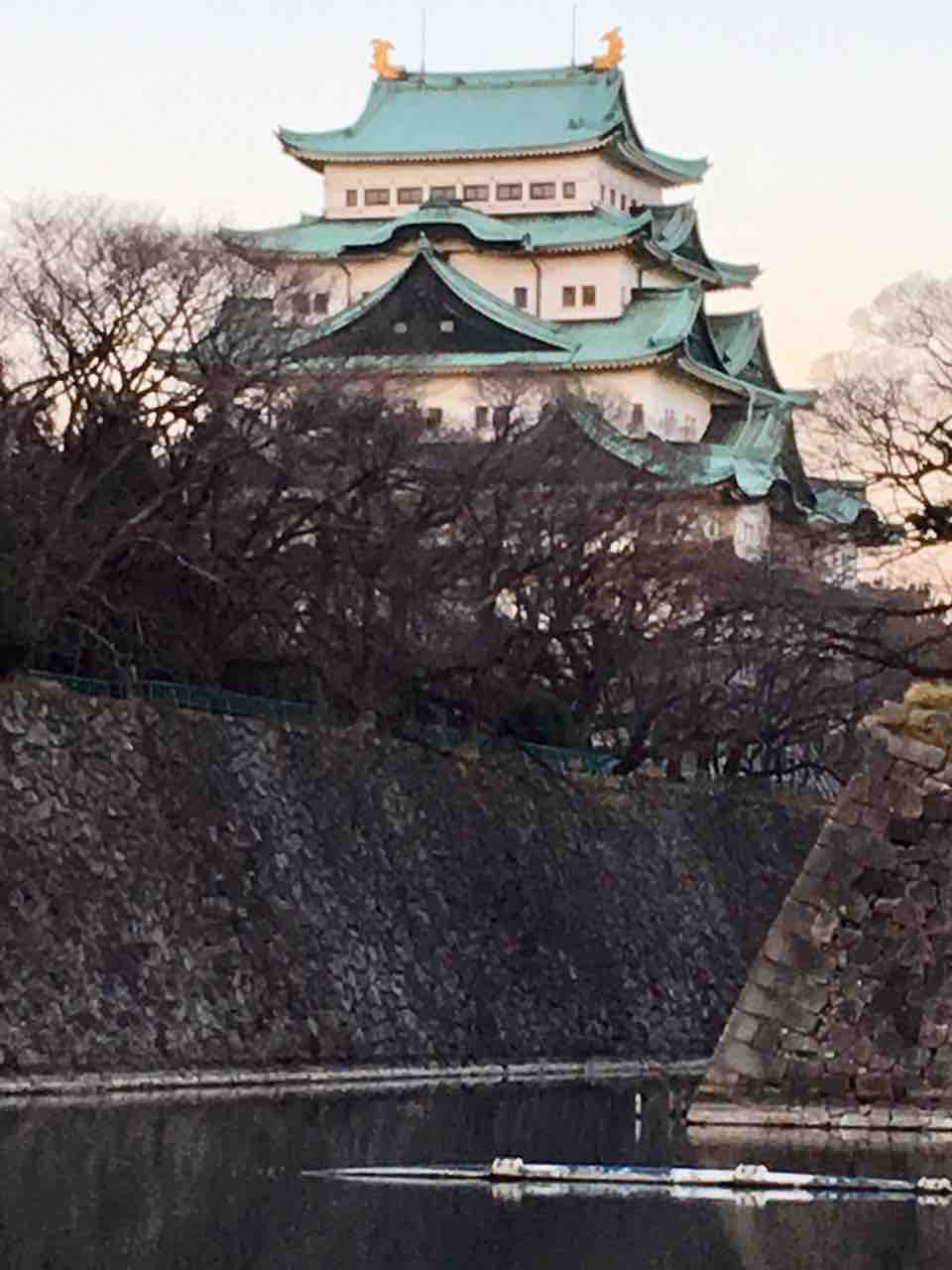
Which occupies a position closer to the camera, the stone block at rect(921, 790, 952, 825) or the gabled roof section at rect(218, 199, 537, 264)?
the stone block at rect(921, 790, 952, 825)

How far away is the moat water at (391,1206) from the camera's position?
2028 cm

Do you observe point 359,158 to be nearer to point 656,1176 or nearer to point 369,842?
point 369,842

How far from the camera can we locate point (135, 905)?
4025 centimetres

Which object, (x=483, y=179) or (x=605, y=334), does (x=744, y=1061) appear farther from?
(x=483, y=179)

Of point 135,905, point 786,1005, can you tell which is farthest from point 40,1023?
point 786,1005

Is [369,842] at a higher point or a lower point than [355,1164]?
higher

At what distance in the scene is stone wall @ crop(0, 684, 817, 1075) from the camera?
39.1 m

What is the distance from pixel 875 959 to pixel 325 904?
55.1 ft

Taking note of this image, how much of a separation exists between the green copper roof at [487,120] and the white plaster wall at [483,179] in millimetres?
438

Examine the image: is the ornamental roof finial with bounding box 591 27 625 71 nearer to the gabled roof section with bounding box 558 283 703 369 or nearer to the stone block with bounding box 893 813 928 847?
the gabled roof section with bounding box 558 283 703 369

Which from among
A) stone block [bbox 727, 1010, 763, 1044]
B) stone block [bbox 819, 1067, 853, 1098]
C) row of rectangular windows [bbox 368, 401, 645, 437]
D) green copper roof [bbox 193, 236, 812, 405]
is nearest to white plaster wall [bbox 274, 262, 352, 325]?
green copper roof [bbox 193, 236, 812, 405]

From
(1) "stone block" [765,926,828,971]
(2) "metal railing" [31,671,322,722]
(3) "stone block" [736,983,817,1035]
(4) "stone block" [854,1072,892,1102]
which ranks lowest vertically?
(4) "stone block" [854,1072,892,1102]

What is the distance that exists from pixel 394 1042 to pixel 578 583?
39.8 feet

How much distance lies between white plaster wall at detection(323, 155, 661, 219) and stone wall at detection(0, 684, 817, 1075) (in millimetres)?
34516
